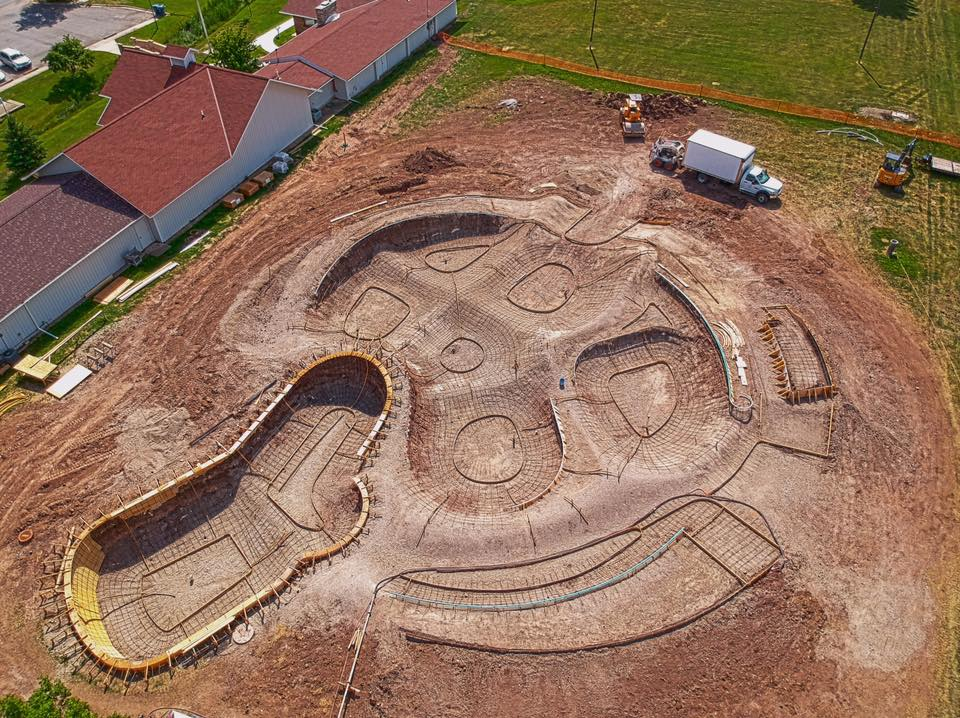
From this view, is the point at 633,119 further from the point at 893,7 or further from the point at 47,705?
the point at 47,705

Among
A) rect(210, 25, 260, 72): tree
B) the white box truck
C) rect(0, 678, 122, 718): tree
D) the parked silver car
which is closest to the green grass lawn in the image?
the parked silver car

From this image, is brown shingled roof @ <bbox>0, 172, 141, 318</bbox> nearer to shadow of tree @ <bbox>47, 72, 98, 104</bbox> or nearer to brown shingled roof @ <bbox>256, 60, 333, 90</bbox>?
brown shingled roof @ <bbox>256, 60, 333, 90</bbox>

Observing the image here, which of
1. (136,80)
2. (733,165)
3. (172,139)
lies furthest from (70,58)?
(733,165)

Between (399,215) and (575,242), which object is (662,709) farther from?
(399,215)

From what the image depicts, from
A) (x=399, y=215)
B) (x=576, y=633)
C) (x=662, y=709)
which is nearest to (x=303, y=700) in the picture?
(x=576, y=633)

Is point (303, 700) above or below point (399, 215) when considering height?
below

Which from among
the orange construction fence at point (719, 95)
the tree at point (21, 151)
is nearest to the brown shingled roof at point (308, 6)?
the orange construction fence at point (719, 95)
